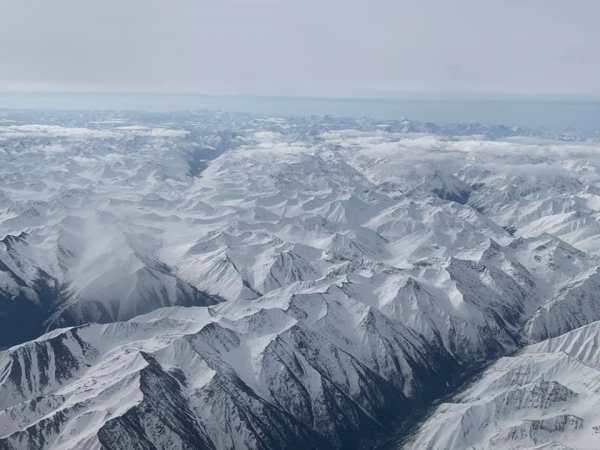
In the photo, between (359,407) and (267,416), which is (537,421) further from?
(267,416)

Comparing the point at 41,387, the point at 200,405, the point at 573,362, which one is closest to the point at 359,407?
the point at 200,405

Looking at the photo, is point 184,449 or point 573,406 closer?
point 184,449

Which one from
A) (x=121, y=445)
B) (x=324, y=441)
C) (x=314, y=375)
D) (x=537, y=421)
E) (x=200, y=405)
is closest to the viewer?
(x=121, y=445)

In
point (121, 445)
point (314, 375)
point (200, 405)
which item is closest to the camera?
point (121, 445)

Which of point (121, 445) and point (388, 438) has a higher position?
point (121, 445)

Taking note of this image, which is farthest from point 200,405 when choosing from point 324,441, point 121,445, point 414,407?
point 414,407

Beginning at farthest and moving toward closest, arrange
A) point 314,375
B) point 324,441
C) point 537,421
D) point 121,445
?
point 314,375 → point 324,441 → point 537,421 → point 121,445

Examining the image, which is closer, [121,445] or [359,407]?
[121,445]

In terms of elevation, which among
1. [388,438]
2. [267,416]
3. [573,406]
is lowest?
[388,438]

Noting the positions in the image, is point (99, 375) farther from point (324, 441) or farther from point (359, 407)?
point (359, 407)
